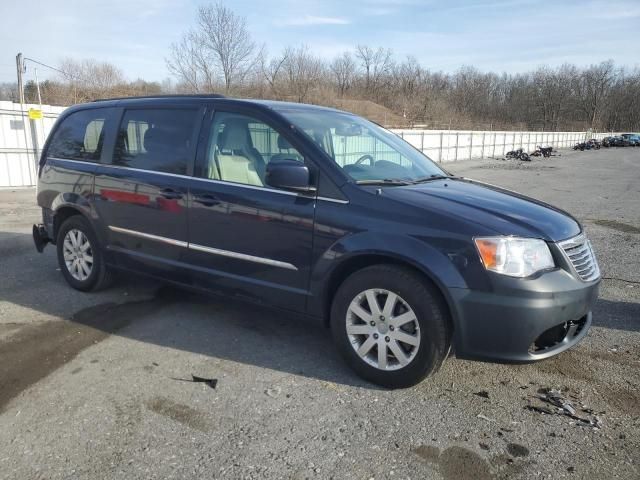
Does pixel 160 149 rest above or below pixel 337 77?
below

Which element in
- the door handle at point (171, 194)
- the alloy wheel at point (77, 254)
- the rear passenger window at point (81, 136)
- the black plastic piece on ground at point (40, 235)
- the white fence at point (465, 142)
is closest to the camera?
the door handle at point (171, 194)

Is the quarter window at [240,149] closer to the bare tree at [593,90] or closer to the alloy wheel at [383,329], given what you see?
the alloy wheel at [383,329]

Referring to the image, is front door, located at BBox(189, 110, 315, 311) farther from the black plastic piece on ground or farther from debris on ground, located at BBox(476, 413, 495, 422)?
the black plastic piece on ground

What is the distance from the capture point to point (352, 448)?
269cm

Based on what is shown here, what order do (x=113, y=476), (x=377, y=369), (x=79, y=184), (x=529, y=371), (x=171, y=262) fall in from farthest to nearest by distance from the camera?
(x=79, y=184) < (x=171, y=262) < (x=529, y=371) < (x=377, y=369) < (x=113, y=476)

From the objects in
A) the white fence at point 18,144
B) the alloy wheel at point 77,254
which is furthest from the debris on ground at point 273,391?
the white fence at point 18,144

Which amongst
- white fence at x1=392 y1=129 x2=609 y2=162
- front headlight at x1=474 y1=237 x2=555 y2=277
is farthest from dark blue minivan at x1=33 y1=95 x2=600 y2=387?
white fence at x1=392 y1=129 x2=609 y2=162

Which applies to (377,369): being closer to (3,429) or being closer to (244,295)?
(244,295)

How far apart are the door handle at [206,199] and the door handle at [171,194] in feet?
0.60

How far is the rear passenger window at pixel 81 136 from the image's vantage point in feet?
15.9

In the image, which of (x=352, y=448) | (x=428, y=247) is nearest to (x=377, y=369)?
(x=352, y=448)

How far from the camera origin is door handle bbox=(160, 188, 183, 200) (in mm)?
4066

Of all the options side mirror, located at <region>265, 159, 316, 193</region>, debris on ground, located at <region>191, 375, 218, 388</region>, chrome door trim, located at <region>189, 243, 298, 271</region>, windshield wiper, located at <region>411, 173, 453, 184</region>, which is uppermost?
side mirror, located at <region>265, 159, 316, 193</region>

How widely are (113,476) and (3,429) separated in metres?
0.87
